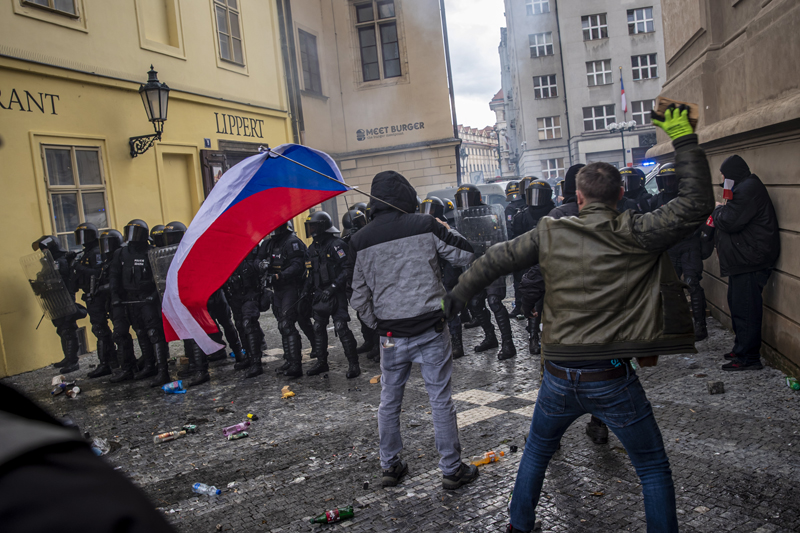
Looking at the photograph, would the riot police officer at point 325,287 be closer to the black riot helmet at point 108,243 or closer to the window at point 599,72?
the black riot helmet at point 108,243

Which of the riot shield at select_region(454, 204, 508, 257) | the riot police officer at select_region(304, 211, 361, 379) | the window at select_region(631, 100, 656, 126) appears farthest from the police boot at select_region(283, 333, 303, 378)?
the window at select_region(631, 100, 656, 126)

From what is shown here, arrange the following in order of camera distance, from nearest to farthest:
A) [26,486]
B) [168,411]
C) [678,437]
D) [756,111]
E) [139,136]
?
[26,486]
[678,437]
[756,111]
[168,411]
[139,136]

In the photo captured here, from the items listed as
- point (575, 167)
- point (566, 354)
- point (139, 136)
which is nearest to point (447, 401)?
point (566, 354)

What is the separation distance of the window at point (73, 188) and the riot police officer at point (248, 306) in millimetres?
3368

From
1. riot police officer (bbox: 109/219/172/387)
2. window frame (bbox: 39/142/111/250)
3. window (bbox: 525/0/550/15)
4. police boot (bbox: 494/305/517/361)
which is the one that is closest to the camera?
police boot (bbox: 494/305/517/361)

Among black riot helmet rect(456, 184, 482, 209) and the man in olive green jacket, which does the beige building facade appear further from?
black riot helmet rect(456, 184, 482, 209)

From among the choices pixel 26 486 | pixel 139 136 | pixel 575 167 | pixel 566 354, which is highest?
pixel 139 136

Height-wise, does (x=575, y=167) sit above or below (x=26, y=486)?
above

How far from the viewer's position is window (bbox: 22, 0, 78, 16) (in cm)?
889

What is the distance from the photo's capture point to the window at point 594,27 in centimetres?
4103

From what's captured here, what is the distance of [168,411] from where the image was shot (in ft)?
20.6

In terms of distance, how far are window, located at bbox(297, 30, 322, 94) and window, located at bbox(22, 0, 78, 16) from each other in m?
8.95

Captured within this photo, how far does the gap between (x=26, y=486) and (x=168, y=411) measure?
615 centimetres

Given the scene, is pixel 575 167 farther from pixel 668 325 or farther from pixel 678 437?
pixel 668 325
